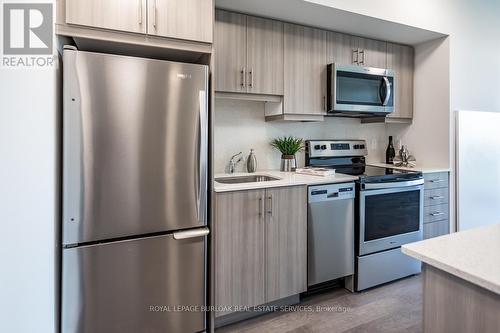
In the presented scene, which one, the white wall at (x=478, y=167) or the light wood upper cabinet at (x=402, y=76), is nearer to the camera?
the white wall at (x=478, y=167)

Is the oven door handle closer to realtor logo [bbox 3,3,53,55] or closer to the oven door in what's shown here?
the oven door

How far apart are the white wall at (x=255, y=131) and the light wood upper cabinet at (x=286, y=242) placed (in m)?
0.69

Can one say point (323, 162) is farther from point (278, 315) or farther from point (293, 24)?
point (278, 315)

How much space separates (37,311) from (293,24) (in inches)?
102

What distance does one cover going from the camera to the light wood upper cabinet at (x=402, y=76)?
3121 millimetres

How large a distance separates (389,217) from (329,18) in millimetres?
1733

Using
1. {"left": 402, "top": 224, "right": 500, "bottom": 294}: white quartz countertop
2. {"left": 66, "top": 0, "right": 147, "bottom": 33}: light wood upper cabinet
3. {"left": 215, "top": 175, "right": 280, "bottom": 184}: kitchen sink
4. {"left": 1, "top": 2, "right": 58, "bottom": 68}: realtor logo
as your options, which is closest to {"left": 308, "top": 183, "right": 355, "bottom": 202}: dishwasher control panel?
{"left": 215, "top": 175, "right": 280, "bottom": 184}: kitchen sink

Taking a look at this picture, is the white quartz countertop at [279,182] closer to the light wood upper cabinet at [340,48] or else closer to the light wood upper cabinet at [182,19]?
the light wood upper cabinet at [182,19]

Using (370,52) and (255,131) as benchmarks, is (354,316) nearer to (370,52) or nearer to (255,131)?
(255,131)

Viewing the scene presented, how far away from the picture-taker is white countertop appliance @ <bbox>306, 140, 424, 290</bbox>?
242cm

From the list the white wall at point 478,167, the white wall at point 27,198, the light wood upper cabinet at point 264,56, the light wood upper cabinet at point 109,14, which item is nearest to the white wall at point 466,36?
the white wall at point 478,167

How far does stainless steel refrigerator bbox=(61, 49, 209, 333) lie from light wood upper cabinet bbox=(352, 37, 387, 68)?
→ 5.92 feet

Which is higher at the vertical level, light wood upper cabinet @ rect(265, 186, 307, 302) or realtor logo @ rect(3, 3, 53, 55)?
realtor logo @ rect(3, 3, 53, 55)

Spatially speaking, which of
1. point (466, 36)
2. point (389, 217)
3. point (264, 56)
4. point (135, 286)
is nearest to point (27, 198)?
point (135, 286)
